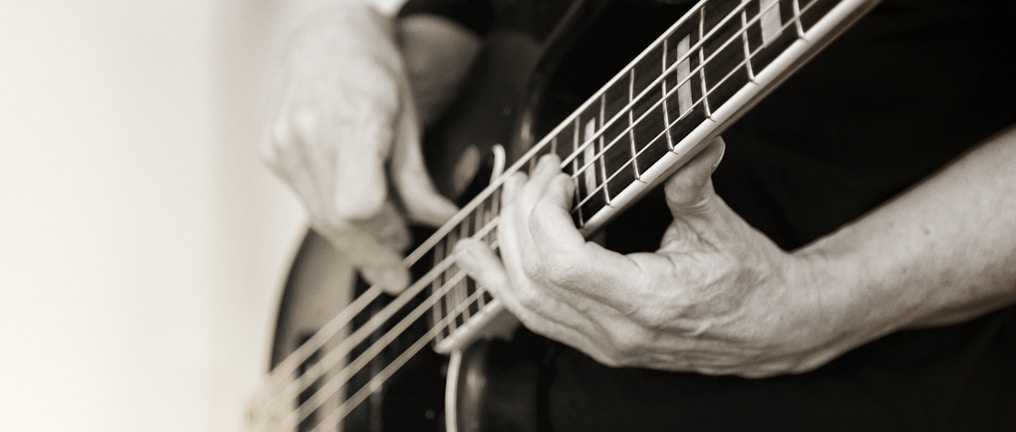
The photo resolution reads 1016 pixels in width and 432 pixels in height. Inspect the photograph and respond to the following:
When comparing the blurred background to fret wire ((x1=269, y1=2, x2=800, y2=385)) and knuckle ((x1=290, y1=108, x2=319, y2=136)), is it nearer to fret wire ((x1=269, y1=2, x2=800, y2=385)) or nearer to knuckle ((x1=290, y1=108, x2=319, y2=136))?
fret wire ((x1=269, y1=2, x2=800, y2=385))

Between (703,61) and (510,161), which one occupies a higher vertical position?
(703,61)

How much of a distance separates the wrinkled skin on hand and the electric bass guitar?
0.03 m

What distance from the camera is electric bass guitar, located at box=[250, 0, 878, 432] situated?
33cm

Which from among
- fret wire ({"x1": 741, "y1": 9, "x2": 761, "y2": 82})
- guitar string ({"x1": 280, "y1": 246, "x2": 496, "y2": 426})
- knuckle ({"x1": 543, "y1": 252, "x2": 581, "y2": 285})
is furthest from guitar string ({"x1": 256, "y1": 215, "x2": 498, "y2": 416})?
fret wire ({"x1": 741, "y1": 9, "x2": 761, "y2": 82})

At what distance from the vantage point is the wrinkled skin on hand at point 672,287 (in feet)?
1.24

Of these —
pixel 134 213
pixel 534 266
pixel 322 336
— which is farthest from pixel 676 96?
pixel 134 213

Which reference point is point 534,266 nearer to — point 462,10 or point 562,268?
point 562,268

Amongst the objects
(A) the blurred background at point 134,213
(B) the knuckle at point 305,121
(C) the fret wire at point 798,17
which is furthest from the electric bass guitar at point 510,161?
(A) the blurred background at point 134,213

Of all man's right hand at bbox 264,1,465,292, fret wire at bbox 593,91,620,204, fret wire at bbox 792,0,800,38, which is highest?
fret wire at bbox 792,0,800,38

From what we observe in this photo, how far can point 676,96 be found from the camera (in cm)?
35

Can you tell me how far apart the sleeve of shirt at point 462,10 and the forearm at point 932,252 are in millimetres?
370

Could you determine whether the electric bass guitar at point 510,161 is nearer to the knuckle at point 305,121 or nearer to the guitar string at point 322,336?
the guitar string at point 322,336

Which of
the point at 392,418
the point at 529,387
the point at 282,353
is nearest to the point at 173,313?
the point at 282,353

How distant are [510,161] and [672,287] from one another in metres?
0.16
